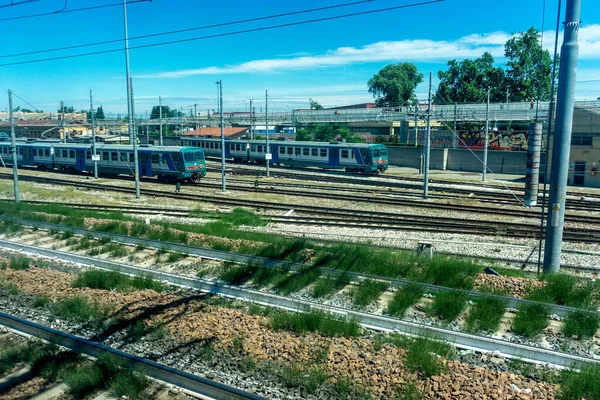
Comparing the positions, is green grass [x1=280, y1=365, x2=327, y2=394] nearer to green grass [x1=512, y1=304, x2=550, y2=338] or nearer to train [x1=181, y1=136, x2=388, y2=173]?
green grass [x1=512, y1=304, x2=550, y2=338]

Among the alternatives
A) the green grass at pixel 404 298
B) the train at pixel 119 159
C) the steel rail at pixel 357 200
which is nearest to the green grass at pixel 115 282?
the green grass at pixel 404 298

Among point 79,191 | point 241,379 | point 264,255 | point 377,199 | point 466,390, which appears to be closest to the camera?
point 466,390

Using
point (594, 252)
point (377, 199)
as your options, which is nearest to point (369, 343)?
point (594, 252)

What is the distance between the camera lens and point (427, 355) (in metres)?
6.36

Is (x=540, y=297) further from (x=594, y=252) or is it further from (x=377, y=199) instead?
(x=377, y=199)

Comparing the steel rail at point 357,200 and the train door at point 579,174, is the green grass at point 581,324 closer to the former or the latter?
the steel rail at point 357,200

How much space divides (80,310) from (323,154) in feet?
106

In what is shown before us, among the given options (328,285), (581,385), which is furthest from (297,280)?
(581,385)

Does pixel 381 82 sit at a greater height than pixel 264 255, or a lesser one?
greater

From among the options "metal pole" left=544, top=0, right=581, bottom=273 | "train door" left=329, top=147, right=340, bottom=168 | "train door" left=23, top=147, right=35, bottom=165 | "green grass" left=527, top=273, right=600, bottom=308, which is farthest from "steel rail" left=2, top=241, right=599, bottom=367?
"train door" left=23, top=147, right=35, bottom=165

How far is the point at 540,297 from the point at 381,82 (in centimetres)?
8583

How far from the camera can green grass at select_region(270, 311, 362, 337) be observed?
735 centimetres

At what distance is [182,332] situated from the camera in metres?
7.48

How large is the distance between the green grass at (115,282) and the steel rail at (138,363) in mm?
1881
